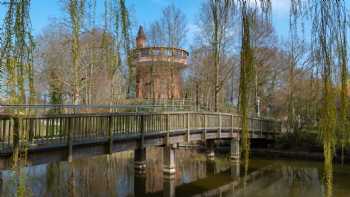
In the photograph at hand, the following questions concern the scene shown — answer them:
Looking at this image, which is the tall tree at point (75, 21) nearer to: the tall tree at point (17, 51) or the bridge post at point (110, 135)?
the tall tree at point (17, 51)

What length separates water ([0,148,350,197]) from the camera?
1137 cm

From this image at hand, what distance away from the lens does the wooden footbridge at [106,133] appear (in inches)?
271

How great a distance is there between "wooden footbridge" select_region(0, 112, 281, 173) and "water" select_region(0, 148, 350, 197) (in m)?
1.34

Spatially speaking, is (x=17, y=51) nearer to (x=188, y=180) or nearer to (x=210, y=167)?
(x=188, y=180)

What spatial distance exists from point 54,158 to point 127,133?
3.17m

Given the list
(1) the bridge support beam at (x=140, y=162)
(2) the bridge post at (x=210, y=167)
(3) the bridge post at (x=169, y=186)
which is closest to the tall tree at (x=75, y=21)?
(3) the bridge post at (x=169, y=186)

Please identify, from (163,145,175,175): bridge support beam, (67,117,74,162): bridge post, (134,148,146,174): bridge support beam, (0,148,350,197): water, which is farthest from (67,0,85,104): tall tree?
(134,148,146,174): bridge support beam

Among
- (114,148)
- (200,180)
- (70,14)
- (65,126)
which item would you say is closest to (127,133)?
(114,148)

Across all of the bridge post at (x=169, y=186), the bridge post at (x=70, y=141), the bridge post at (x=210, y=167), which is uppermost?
the bridge post at (x=70, y=141)

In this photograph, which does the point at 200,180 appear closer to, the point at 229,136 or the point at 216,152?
the point at 229,136

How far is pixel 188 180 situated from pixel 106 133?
521cm

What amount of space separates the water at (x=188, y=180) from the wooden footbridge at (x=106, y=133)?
4.39ft

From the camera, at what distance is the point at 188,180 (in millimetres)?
13578

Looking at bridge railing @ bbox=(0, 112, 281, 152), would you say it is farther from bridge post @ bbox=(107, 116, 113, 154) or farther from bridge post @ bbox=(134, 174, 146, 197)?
bridge post @ bbox=(134, 174, 146, 197)
